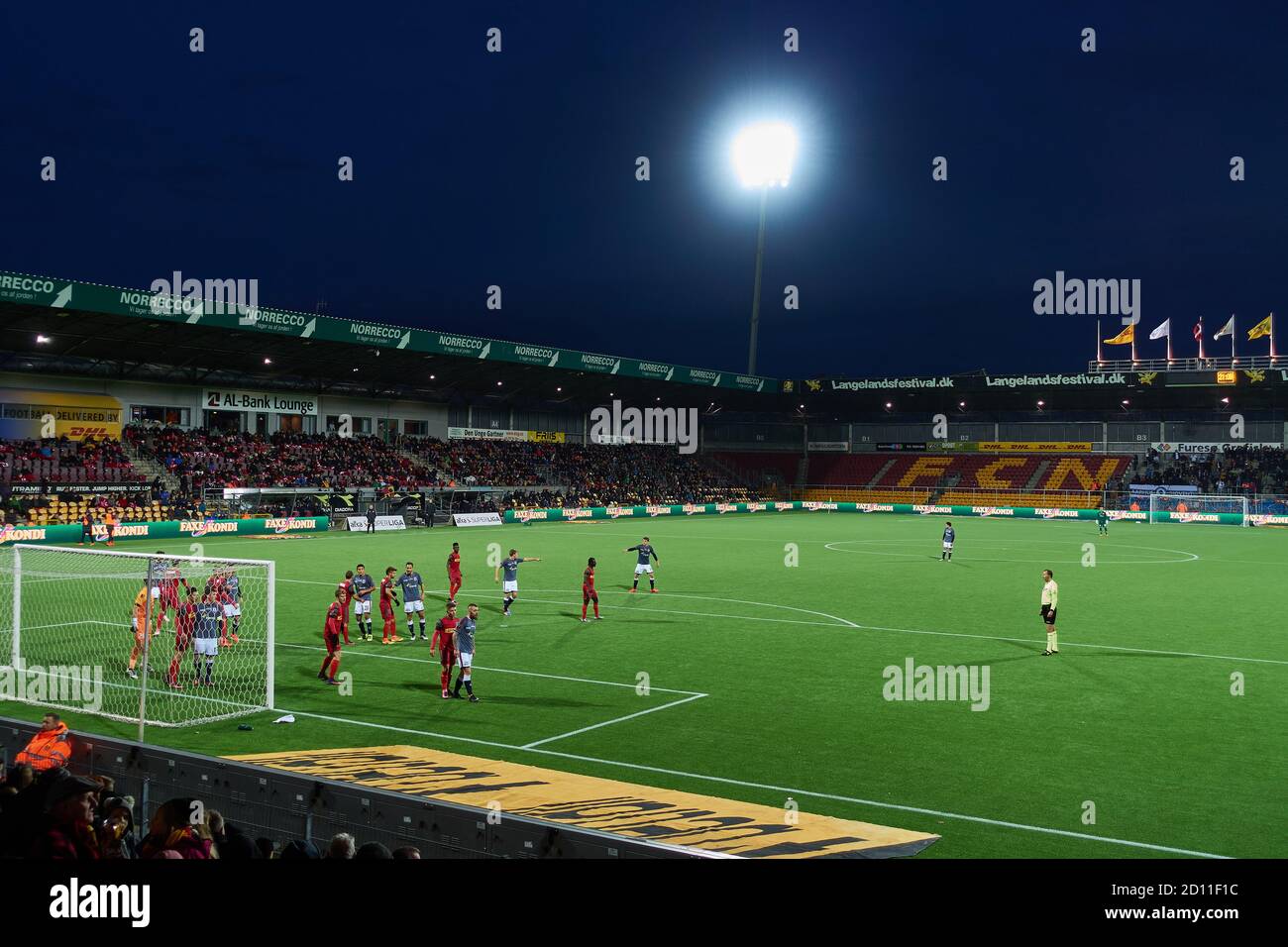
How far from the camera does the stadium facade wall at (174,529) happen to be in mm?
43094

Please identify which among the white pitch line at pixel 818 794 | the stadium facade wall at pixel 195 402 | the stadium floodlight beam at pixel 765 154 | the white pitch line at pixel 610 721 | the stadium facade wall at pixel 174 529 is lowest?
the white pitch line at pixel 818 794

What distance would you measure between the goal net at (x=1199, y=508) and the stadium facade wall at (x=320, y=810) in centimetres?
6921

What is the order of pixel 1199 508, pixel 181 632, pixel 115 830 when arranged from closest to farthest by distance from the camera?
pixel 115 830 < pixel 181 632 < pixel 1199 508

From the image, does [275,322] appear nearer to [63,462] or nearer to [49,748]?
[63,462]

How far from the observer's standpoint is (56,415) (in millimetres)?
53594

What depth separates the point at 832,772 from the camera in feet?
40.3

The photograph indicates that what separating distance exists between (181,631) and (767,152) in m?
60.5

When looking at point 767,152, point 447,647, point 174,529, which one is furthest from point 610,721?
point 767,152

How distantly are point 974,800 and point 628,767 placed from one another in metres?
4.08

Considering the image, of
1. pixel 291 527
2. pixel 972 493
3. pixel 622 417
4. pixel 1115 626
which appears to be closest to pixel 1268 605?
pixel 1115 626

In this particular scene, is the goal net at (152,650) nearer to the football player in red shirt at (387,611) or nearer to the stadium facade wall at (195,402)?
the football player in red shirt at (387,611)

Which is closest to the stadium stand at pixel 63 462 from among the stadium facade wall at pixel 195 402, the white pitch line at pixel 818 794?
the stadium facade wall at pixel 195 402

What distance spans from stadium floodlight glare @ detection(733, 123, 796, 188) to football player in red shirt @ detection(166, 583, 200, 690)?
59639 millimetres

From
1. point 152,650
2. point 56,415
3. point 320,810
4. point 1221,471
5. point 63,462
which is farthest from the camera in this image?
point 1221,471
